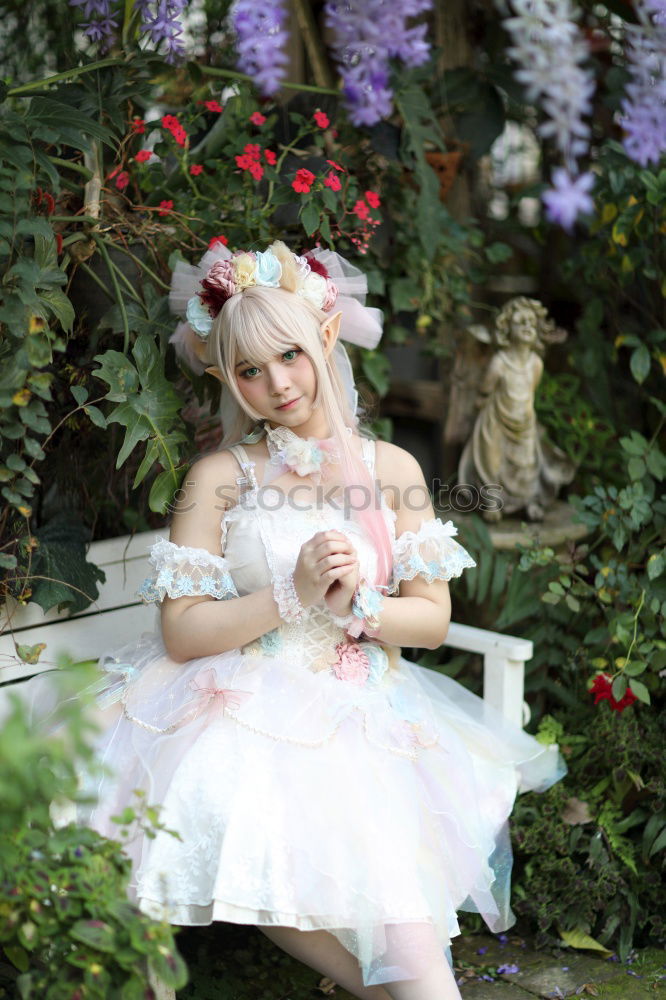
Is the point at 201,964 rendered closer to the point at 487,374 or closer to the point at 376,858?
the point at 376,858

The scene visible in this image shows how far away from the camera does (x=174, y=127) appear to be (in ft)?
8.17

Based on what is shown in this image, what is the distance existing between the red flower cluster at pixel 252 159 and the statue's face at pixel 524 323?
94 centimetres

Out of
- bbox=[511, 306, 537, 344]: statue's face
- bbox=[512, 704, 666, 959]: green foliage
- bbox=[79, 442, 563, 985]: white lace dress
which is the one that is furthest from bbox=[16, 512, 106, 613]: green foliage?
bbox=[511, 306, 537, 344]: statue's face

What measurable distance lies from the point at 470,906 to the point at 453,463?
176 cm

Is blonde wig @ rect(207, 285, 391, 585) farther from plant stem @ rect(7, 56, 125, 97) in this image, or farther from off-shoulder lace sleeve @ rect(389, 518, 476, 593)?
plant stem @ rect(7, 56, 125, 97)

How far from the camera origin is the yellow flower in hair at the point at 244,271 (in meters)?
2.19

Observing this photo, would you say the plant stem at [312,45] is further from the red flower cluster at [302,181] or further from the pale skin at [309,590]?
the pale skin at [309,590]

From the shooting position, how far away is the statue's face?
316 cm

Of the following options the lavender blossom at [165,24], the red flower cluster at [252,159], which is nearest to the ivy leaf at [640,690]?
the red flower cluster at [252,159]

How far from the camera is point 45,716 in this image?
223 cm

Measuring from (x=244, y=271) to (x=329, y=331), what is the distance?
22cm

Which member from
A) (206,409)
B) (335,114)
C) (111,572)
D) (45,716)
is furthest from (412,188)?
(45,716)

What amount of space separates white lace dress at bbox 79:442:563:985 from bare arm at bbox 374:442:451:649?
47 millimetres

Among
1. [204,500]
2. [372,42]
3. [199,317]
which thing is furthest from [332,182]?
[204,500]
